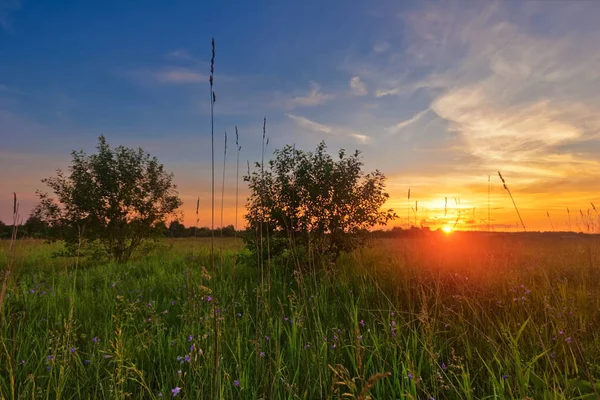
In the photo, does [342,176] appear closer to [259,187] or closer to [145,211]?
[259,187]

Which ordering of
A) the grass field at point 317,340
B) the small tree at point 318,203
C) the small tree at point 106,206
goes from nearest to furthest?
the grass field at point 317,340 → the small tree at point 318,203 → the small tree at point 106,206

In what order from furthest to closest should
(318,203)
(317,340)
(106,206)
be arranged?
(106,206) < (318,203) < (317,340)

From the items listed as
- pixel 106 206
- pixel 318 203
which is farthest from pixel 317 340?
pixel 106 206

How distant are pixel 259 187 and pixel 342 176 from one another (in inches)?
75.0

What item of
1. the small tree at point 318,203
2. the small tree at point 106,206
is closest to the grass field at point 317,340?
the small tree at point 318,203

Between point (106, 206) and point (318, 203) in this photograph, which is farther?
point (106, 206)

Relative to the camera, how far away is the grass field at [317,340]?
2.64 metres

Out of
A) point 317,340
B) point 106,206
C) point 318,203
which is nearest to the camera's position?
point 317,340

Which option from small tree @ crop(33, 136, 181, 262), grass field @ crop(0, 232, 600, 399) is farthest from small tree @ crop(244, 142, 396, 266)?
small tree @ crop(33, 136, 181, 262)

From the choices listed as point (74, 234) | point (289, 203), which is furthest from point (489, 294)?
point (74, 234)

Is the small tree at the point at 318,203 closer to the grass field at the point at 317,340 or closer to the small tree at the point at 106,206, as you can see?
the grass field at the point at 317,340

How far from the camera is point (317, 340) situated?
2.41 meters

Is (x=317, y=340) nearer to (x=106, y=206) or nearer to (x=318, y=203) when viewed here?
(x=318, y=203)

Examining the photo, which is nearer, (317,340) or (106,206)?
(317,340)
